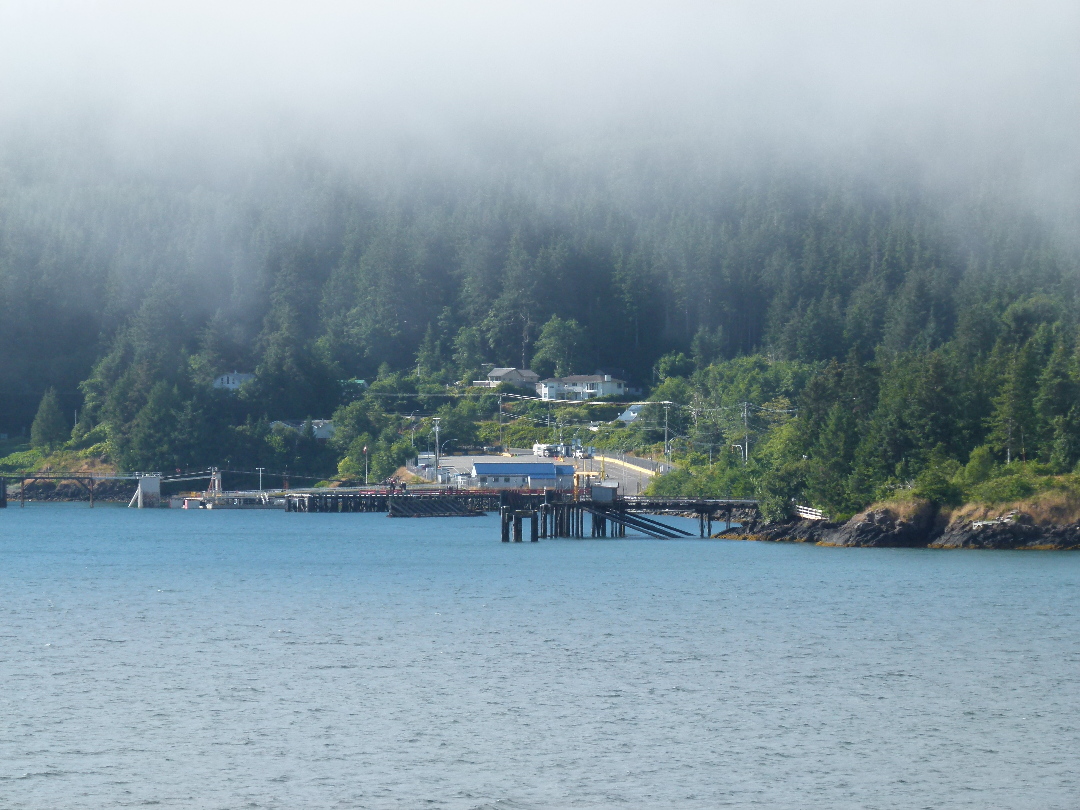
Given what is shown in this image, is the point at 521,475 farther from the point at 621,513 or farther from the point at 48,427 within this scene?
the point at 48,427

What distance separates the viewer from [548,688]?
3562cm

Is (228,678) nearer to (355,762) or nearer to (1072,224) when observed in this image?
(355,762)

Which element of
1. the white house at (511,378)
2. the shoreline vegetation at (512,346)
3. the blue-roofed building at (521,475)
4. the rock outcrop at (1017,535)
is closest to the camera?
the rock outcrop at (1017,535)

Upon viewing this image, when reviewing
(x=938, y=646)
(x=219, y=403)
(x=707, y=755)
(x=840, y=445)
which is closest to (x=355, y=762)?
(x=707, y=755)

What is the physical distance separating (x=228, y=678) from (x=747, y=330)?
161m

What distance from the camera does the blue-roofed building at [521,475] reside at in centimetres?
12156

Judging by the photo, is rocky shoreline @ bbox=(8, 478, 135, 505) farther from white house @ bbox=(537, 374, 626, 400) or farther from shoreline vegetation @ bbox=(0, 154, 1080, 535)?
white house @ bbox=(537, 374, 626, 400)

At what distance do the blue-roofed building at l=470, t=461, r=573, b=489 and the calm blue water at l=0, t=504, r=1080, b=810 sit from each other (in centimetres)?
5442

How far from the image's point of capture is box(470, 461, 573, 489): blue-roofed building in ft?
399

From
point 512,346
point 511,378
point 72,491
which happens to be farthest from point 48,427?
point 512,346

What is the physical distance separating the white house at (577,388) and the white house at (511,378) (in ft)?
6.95

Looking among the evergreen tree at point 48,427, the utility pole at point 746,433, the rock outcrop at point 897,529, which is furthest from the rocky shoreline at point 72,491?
the rock outcrop at point 897,529

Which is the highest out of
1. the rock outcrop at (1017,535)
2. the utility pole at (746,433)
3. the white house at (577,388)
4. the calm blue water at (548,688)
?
the white house at (577,388)

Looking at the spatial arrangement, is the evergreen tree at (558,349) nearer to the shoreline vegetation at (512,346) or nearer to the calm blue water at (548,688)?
the shoreline vegetation at (512,346)
